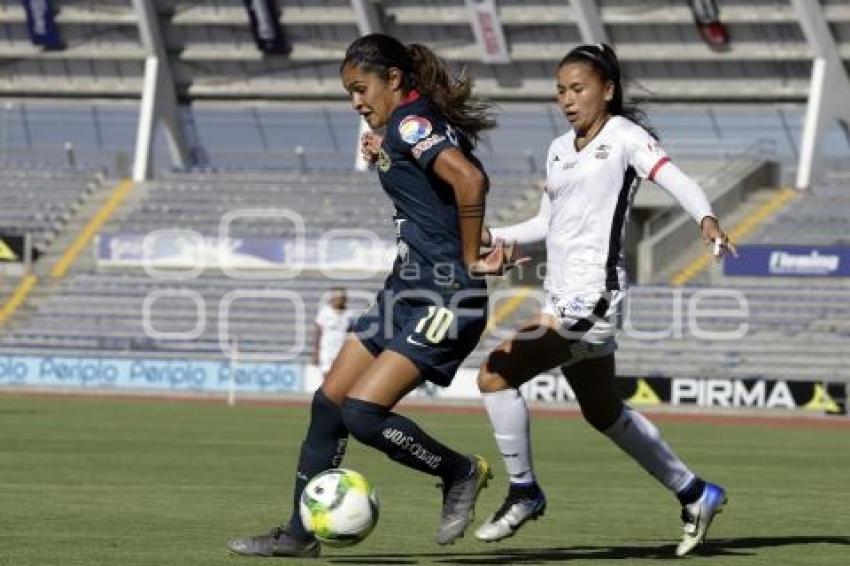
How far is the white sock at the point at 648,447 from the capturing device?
33.9 feet

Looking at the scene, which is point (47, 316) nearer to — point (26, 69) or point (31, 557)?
point (26, 69)

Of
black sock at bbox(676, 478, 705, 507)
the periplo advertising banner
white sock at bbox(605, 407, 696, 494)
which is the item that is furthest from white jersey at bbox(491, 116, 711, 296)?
the periplo advertising banner

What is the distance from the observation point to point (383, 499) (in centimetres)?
1352

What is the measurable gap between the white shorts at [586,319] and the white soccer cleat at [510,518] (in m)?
0.67

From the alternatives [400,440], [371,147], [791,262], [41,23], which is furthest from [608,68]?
[41,23]

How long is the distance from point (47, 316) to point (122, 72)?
10.1m

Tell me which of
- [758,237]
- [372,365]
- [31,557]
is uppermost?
[758,237]

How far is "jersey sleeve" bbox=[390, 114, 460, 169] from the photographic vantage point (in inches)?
360

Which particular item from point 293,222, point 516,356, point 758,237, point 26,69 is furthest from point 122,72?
point 516,356

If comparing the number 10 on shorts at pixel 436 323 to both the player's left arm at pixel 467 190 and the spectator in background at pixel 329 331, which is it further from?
the spectator in background at pixel 329 331

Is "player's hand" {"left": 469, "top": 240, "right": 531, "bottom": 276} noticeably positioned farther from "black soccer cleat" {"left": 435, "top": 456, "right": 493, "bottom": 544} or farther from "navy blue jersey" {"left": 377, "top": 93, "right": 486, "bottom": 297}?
"black soccer cleat" {"left": 435, "top": 456, "right": 493, "bottom": 544}

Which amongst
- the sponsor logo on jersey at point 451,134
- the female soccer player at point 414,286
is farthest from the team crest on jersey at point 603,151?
the sponsor logo on jersey at point 451,134

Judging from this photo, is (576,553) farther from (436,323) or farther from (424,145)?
(424,145)

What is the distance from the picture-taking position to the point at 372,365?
9.36 m
